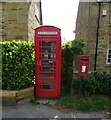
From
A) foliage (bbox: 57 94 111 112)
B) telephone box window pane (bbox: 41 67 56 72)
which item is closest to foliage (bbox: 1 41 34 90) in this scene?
telephone box window pane (bbox: 41 67 56 72)

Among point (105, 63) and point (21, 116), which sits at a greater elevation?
point (105, 63)

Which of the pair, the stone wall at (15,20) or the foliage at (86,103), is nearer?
the foliage at (86,103)

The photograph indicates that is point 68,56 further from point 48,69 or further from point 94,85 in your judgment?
point 94,85

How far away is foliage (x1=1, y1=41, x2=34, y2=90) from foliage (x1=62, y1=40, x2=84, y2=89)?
1611 mm

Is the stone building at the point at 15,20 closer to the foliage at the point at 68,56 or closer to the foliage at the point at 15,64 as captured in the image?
the foliage at the point at 15,64

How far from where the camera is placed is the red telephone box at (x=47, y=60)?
369 centimetres

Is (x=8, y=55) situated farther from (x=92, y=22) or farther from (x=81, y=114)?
(x=92, y=22)

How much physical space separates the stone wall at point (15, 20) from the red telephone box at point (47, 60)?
1.97 metres

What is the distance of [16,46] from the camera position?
3.74m

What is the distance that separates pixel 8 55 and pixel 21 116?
1.94m

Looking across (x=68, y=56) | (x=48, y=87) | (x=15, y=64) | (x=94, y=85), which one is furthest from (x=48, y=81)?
(x=94, y=85)

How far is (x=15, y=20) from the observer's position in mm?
5328

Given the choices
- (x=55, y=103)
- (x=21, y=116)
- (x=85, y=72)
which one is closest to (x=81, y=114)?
(x=55, y=103)

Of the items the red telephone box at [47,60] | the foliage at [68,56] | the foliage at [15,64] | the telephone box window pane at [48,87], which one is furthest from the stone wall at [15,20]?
the telephone box window pane at [48,87]
